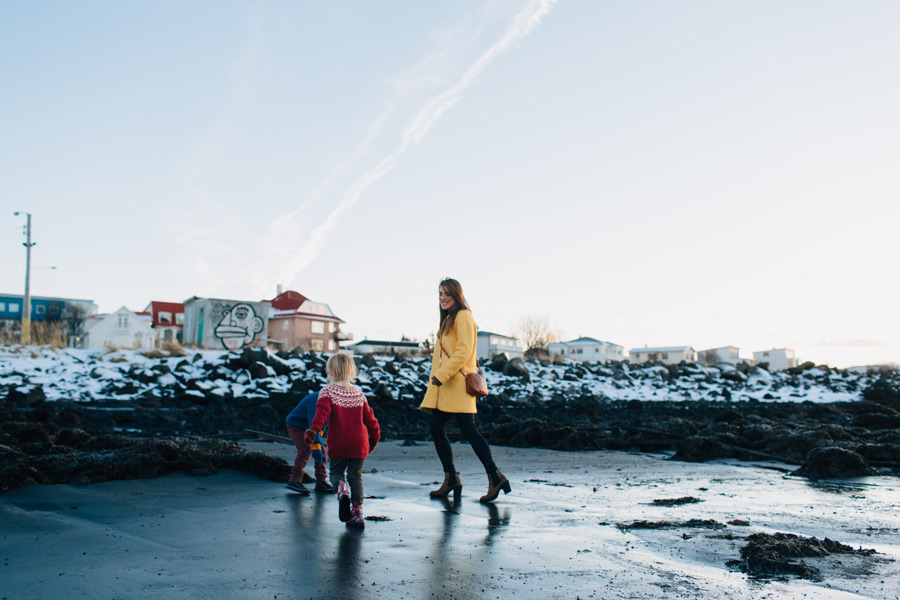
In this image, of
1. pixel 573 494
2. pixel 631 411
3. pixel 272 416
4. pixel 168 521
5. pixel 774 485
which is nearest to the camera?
pixel 168 521

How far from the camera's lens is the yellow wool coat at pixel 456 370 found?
5898mm

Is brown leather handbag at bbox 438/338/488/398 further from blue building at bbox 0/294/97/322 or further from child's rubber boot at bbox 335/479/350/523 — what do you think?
blue building at bbox 0/294/97/322

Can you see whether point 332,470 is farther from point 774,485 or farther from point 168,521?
point 774,485

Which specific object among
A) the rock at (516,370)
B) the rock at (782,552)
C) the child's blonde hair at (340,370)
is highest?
the child's blonde hair at (340,370)

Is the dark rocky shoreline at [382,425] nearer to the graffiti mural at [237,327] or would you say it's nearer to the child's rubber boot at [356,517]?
the child's rubber boot at [356,517]

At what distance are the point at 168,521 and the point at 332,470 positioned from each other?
3.90 feet

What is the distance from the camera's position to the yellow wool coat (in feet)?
19.4

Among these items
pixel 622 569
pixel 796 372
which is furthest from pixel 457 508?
pixel 796 372

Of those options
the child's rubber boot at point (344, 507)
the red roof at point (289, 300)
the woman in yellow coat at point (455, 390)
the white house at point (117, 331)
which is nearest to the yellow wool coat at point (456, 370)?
the woman in yellow coat at point (455, 390)

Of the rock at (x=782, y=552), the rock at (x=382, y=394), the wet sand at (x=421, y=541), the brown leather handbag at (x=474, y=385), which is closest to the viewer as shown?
the wet sand at (x=421, y=541)

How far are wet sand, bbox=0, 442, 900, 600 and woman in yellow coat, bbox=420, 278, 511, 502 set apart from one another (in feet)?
0.94

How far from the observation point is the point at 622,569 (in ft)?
11.6

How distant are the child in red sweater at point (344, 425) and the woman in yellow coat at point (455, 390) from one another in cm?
100

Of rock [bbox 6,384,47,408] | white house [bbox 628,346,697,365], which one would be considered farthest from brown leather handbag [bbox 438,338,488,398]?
white house [bbox 628,346,697,365]
